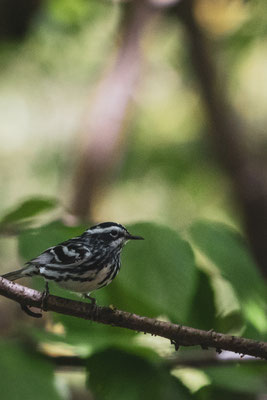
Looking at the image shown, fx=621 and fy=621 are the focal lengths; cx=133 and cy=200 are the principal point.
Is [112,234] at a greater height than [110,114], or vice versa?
[110,114]

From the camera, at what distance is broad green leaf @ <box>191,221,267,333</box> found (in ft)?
5.40

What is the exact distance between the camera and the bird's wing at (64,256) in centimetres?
135

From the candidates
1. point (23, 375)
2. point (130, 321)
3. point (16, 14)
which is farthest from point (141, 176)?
point (130, 321)

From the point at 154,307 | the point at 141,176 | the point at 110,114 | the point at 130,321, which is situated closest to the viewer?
the point at 130,321

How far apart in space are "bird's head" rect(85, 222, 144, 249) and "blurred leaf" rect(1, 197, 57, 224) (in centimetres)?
14

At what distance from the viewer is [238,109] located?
5754mm

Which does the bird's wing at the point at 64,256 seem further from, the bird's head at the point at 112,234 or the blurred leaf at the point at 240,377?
the blurred leaf at the point at 240,377

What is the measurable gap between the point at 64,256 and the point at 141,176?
151 inches

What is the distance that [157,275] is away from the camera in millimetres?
1549

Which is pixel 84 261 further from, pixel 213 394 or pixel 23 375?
pixel 213 394

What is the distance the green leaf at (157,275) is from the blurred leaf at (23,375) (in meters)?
0.24

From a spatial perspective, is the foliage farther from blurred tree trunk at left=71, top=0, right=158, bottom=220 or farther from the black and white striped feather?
blurred tree trunk at left=71, top=0, right=158, bottom=220

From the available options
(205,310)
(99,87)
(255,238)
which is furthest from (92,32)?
(205,310)

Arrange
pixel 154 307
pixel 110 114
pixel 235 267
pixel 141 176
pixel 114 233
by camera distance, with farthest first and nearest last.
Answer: pixel 141 176
pixel 110 114
pixel 235 267
pixel 154 307
pixel 114 233
